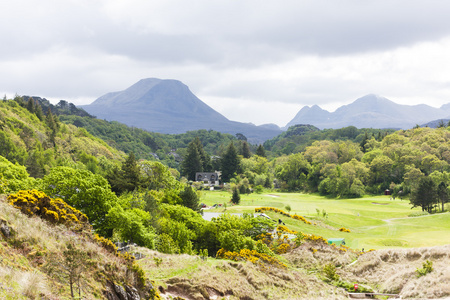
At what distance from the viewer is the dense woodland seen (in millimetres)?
24016

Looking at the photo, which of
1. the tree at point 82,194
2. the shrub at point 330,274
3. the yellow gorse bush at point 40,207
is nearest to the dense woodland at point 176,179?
the tree at point 82,194

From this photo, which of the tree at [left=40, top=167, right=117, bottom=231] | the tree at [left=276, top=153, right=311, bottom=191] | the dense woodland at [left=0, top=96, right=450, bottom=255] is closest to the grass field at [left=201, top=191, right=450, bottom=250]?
the dense woodland at [left=0, top=96, right=450, bottom=255]

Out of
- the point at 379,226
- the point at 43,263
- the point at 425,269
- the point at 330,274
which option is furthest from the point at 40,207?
the point at 379,226

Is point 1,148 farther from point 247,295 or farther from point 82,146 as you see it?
point 247,295

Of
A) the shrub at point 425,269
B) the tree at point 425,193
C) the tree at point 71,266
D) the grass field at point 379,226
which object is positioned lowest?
the grass field at point 379,226

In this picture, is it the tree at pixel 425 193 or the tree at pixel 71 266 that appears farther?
the tree at pixel 425 193

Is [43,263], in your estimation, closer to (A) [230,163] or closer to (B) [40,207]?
(B) [40,207]

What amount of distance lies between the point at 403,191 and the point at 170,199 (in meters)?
58.2

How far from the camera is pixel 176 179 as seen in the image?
94.2m

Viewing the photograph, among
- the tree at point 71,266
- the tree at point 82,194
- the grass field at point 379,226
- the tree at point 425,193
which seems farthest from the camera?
the tree at point 425,193

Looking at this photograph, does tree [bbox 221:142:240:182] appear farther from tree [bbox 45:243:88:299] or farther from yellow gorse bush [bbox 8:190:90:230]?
tree [bbox 45:243:88:299]

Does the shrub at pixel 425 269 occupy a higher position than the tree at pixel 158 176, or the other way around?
the tree at pixel 158 176

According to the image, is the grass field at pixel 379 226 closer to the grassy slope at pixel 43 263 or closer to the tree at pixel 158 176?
the tree at pixel 158 176

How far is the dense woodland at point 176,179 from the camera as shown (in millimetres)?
24016
